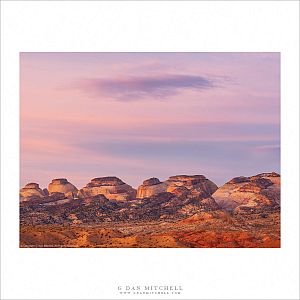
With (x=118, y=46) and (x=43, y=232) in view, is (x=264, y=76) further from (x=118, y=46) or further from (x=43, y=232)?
(x=43, y=232)

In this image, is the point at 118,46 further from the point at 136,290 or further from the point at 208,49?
the point at 136,290

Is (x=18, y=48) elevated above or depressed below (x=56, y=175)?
above

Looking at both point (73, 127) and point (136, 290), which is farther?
point (73, 127)

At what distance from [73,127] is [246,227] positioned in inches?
117

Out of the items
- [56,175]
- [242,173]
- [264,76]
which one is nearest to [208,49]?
[264,76]

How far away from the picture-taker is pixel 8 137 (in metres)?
13.6

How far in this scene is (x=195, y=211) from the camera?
14312 mm

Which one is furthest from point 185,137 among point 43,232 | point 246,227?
point 43,232

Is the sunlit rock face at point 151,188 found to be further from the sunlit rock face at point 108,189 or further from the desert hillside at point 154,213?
the sunlit rock face at point 108,189

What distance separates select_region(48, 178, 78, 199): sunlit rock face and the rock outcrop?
39.3 inches

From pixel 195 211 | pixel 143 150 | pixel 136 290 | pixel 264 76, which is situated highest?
pixel 264 76

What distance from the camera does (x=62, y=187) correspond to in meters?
14.0

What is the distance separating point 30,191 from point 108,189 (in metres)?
1.15

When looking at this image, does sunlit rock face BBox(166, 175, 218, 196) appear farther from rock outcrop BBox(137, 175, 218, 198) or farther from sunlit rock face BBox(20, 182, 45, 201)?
sunlit rock face BBox(20, 182, 45, 201)
